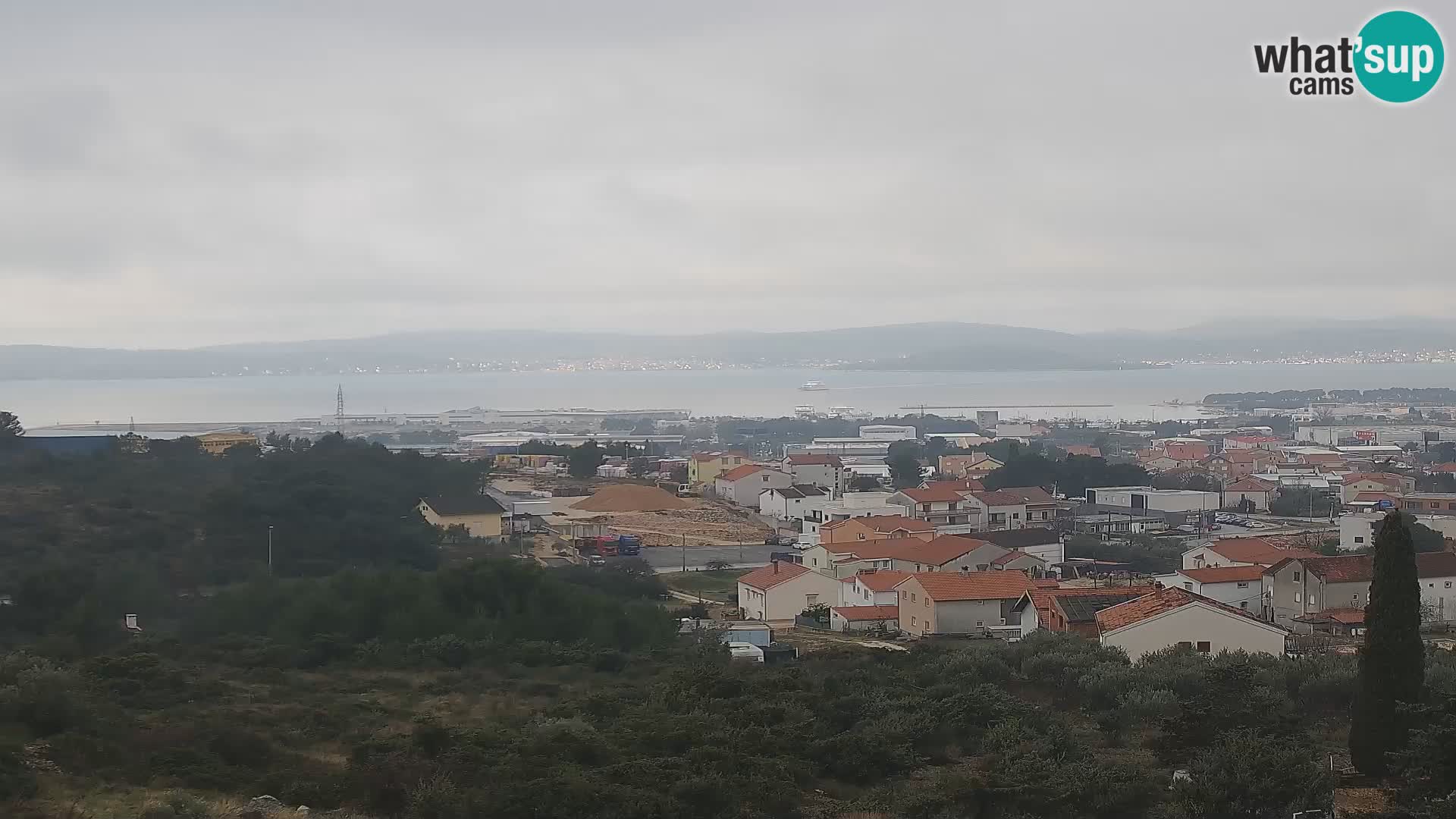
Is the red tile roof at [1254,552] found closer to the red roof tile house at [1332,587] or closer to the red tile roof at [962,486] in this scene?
the red roof tile house at [1332,587]

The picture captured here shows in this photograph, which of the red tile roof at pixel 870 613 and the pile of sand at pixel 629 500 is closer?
the red tile roof at pixel 870 613

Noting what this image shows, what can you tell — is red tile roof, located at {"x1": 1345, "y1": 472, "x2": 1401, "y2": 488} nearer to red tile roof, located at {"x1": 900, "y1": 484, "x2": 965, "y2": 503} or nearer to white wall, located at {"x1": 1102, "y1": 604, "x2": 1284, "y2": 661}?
red tile roof, located at {"x1": 900, "y1": 484, "x2": 965, "y2": 503}

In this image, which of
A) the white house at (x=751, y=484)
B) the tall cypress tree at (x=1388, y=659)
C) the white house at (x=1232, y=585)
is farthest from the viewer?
the white house at (x=751, y=484)

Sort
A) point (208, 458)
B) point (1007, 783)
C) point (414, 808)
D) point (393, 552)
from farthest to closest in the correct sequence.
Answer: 1. point (208, 458)
2. point (393, 552)
3. point (1007, 783)
4. point (414, 808)

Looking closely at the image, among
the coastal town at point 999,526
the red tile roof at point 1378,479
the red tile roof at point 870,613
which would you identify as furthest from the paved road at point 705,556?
the red tile roof at point 1378,479

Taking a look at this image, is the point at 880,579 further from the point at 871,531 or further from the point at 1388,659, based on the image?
the point at 1388,659

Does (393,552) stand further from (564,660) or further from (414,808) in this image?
(414,808)

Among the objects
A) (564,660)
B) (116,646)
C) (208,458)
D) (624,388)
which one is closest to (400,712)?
(564,660)

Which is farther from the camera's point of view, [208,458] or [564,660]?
[208,458]
